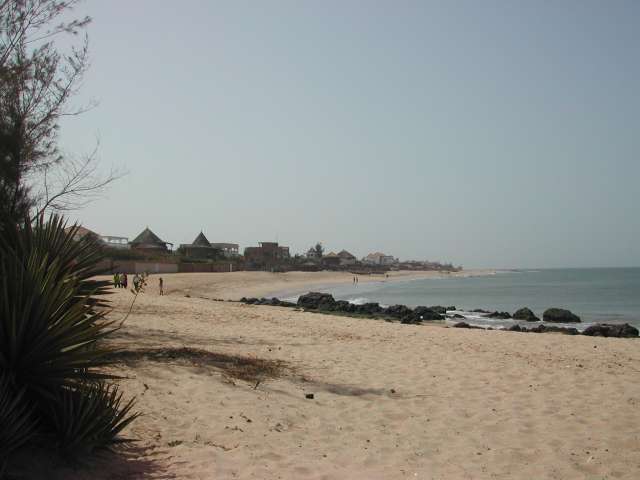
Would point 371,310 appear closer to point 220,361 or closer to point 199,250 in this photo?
point 220,361

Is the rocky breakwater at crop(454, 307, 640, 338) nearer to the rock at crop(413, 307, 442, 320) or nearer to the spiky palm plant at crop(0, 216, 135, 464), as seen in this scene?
the rock at crop(413, 307, 442, 320)

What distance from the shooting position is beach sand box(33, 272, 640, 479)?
4457 millimetres

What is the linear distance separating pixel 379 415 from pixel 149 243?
65845 millimetres

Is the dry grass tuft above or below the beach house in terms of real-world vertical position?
below

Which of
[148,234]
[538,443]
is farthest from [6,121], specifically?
[148,234]

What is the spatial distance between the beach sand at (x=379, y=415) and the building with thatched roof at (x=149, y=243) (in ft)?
191

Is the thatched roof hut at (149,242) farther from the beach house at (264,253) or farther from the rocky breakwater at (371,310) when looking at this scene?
the rocky breakwater at (371,310)

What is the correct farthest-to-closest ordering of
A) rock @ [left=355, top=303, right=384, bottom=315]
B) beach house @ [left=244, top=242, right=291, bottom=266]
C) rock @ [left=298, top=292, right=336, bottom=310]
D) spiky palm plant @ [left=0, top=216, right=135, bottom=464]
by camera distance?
1. beach house @ [left=244, top=242, right=291, bottom=266]
2. rock @ [left=298, top=292, right=336, bottom=310]
3. rock @ [left=355, top=303, right=384, bottom=315]
4. spiky palm plant @ [left=0, top=216, right=135, bottom=464]

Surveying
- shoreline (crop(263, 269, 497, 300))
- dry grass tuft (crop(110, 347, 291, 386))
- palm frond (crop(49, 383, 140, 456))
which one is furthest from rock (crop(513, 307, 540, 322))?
palm frond (crop(49, 383, 140, 456))

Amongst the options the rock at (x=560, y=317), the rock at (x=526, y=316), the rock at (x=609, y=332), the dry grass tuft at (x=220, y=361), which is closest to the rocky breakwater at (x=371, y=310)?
the rock at (x=526, y=316)

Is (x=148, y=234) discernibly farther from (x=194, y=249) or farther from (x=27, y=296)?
(x=27, y=296)

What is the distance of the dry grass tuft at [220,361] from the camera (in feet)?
23.2

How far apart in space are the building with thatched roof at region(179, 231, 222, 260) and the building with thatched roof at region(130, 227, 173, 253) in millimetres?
3135

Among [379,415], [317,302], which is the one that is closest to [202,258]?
[317,302]
